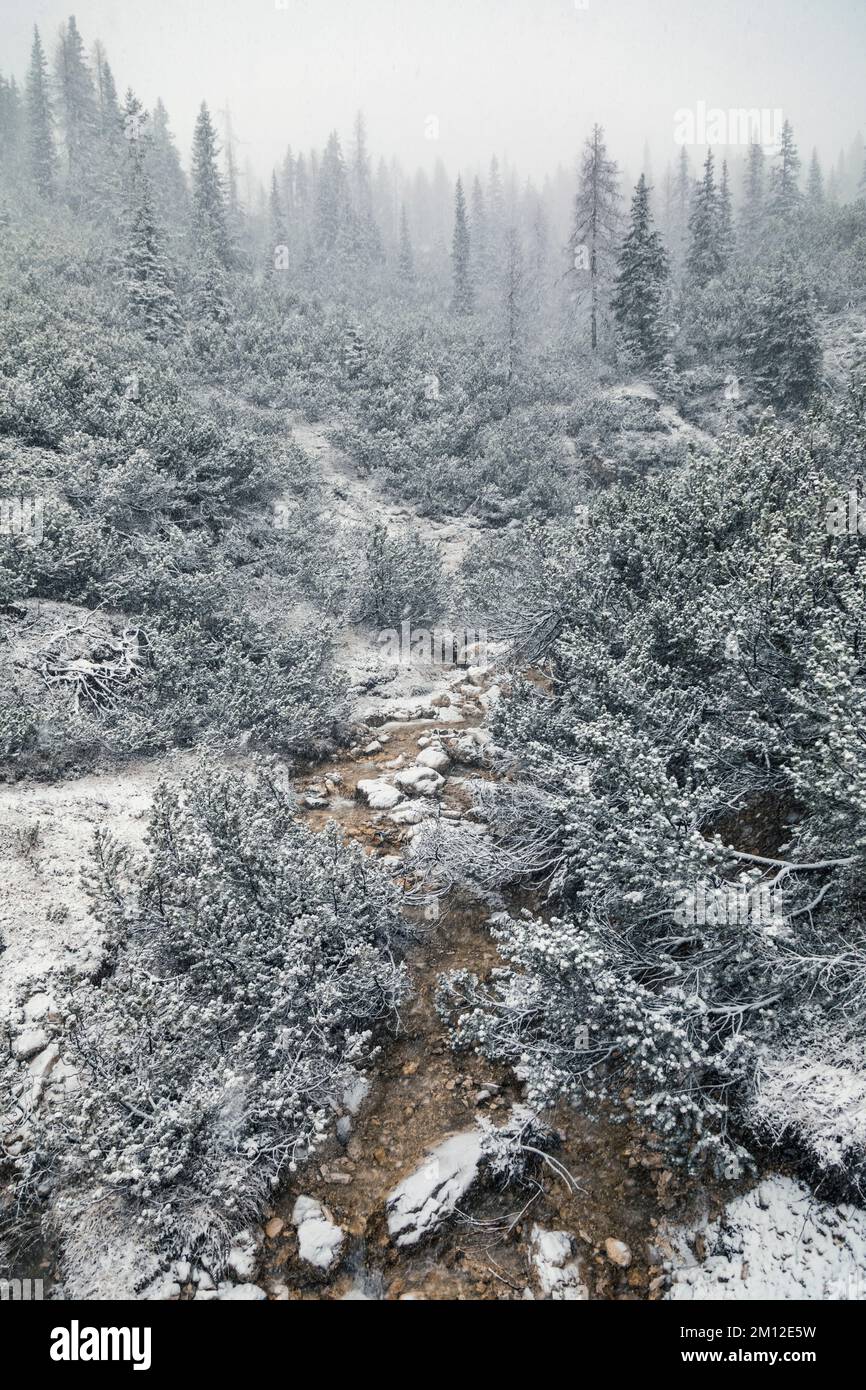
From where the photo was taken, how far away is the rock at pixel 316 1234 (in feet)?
12.7

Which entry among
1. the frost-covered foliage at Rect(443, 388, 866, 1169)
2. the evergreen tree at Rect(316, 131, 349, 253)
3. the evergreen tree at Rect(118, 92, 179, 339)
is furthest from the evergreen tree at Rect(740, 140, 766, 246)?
the frost-covered foliage at Rect(443, 388, 866, 1169)

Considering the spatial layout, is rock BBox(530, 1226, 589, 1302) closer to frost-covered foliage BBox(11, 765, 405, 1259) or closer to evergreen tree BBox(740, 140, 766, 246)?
frost-covered foliage BBox(11, 765, 405, 1259)

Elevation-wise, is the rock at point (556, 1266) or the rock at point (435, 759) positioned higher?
the rock at point (435, 759)

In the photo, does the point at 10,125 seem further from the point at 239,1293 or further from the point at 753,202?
the point at 239,1293

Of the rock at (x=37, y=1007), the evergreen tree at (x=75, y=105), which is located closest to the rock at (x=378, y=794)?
the rock at (x=37, y=1007)

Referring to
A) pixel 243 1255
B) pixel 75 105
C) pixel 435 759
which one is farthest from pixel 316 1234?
pixel 75 105

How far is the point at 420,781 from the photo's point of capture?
787cm

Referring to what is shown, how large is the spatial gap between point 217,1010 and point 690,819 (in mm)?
3780

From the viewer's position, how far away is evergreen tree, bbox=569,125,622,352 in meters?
25.8

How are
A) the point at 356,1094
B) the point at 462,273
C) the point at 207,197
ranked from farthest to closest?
1. the point at 462,273
2. the point at 207,197
3. the point at 356,1094

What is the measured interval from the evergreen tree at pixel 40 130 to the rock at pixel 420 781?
48.6 m

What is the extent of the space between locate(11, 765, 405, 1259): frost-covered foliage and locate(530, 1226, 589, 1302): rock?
4.82 ft

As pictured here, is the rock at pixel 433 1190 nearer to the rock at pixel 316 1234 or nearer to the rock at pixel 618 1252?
the rock at pixel 316 1234

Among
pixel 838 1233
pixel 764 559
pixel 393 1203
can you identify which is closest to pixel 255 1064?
pixel 393 1203
